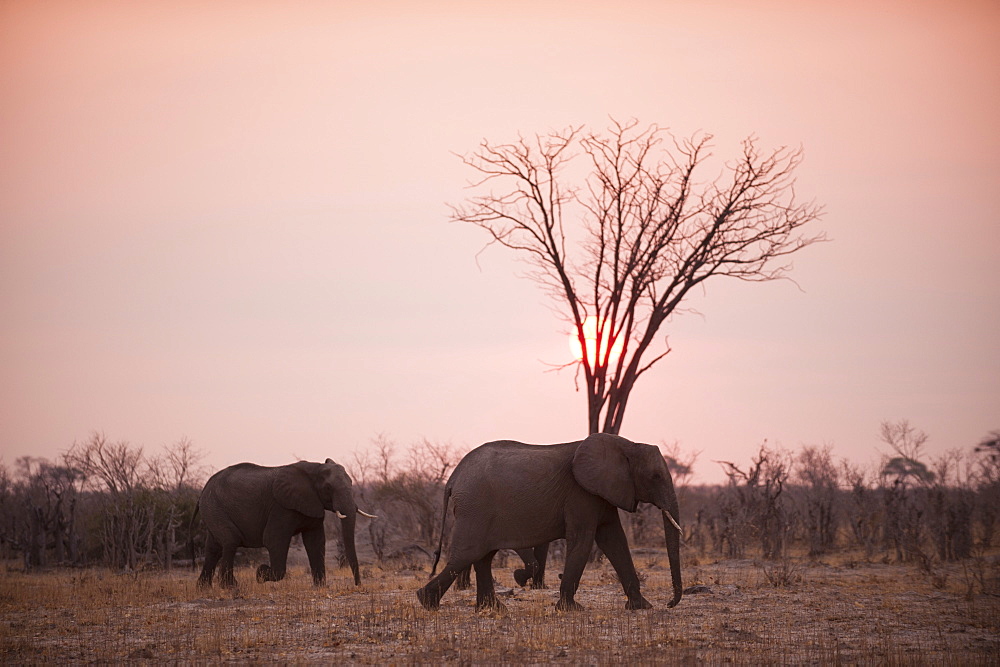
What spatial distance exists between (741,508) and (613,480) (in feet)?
52.9

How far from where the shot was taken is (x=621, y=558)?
16953 mm

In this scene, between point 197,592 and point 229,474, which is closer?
point 197,592

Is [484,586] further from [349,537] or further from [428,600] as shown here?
[349,537]

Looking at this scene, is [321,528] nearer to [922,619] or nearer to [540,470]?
[540,470]

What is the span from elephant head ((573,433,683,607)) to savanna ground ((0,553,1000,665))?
1448 mm

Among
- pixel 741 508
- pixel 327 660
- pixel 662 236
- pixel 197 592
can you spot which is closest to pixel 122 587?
pixel 197 592

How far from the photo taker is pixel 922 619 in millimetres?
15422

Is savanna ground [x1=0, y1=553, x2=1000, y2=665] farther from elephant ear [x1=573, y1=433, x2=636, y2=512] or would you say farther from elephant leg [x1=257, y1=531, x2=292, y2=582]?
elephant ear [x1=573, y1=433, x2=636, y2=512]

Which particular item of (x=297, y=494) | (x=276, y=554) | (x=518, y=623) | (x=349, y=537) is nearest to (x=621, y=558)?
(x=518, y=623)

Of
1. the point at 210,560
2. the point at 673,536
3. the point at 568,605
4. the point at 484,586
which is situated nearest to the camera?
the point at 568,605

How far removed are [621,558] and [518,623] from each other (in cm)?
265

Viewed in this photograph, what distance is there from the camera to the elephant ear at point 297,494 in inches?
832

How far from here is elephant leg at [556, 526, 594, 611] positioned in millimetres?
16453

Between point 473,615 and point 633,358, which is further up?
point 633,358
